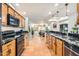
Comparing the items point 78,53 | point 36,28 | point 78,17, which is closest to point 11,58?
point 78,53

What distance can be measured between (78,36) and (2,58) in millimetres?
2263

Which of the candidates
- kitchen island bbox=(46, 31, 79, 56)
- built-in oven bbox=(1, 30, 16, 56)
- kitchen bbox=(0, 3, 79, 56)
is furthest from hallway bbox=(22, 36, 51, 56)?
built-in oven bbox=(1, 30, 16, 56)

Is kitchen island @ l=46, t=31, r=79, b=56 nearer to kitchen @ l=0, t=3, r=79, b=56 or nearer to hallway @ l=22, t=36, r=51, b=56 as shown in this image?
kitchen @ l=0, t=3, r=79, b=56

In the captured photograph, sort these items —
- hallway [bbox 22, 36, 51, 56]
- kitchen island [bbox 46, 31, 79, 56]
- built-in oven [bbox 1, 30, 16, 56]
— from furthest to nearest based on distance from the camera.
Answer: hallway [bbox 22, 36, 51, 56] < built-in oven [bbox 1, 30, 16, 56] < kitchen island [bbox 46, 31, 79, 56]

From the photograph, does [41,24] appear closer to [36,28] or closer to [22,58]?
[36,28]

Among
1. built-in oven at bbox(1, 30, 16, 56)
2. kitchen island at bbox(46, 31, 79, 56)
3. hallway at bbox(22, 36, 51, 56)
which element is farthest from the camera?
hallway at bbox(22, 36, 51, 56)

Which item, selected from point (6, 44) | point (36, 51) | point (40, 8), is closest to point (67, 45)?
point (6, 44)

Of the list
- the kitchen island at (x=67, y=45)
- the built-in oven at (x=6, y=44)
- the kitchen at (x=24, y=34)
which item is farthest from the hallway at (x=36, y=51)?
the built-in oven at (x=6, y=44)

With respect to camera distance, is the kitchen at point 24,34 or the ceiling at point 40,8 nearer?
the kitchen at point 24,34

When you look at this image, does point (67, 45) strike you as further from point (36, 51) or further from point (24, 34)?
point (24, 34)

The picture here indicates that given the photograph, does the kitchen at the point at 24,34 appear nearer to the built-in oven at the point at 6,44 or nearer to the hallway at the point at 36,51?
the built-in oven at the point at 6,44

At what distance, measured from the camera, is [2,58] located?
141cm

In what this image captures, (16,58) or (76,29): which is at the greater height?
(76,29)

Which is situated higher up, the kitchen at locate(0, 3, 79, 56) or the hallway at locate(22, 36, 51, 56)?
the kitchen at locate(0, 3, 79, 56)
